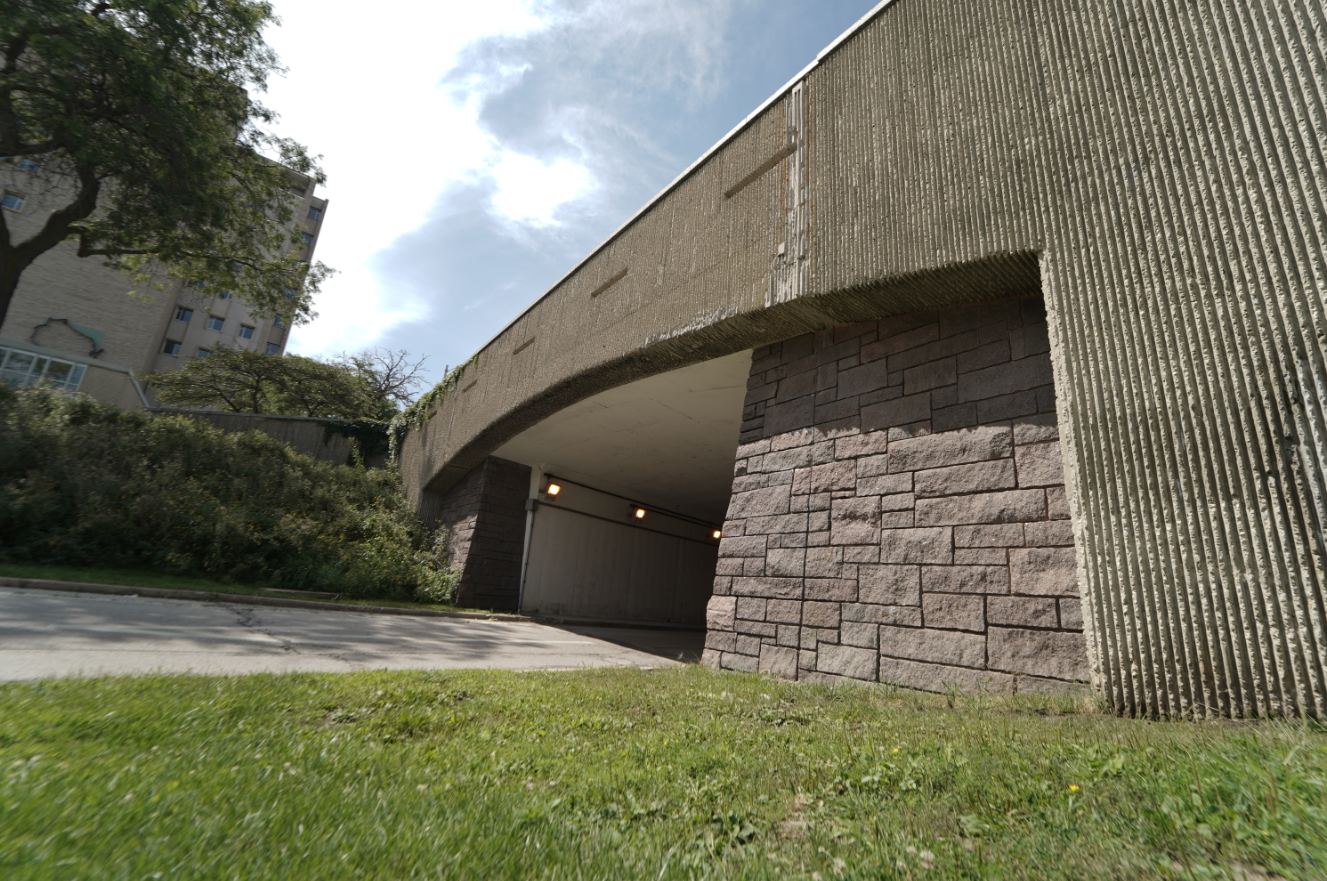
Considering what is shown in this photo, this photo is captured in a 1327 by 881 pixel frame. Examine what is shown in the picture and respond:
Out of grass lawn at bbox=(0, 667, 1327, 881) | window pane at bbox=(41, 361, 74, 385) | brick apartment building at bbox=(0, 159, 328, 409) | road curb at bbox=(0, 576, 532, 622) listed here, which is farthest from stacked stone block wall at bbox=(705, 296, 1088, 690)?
brick apartment building at bbox=(0, 159, 328, 409)

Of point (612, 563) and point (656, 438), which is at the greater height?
point (656, 438)

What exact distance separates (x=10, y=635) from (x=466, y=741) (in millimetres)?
3634

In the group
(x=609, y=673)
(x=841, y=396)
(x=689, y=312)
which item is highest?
(x=689, y=312)

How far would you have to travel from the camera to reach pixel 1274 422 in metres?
2.64

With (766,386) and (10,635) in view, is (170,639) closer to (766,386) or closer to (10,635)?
(10,635)

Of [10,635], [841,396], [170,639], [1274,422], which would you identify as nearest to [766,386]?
[841,396]

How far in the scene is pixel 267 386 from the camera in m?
25.8

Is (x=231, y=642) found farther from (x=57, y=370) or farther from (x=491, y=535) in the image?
(x=57, y=370)

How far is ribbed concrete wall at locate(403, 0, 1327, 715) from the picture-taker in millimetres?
2617

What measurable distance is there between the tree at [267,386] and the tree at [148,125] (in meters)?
12.2

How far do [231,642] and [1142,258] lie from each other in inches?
269

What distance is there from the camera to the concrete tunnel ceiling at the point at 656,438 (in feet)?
25.9

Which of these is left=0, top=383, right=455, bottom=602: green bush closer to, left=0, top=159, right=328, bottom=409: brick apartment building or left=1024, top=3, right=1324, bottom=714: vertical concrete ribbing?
left=1024, top=3, right=1324, bottom=714: vertical concrete ribbing

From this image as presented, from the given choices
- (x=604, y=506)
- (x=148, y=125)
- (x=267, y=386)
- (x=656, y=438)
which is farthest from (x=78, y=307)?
(x=656, y=438)
